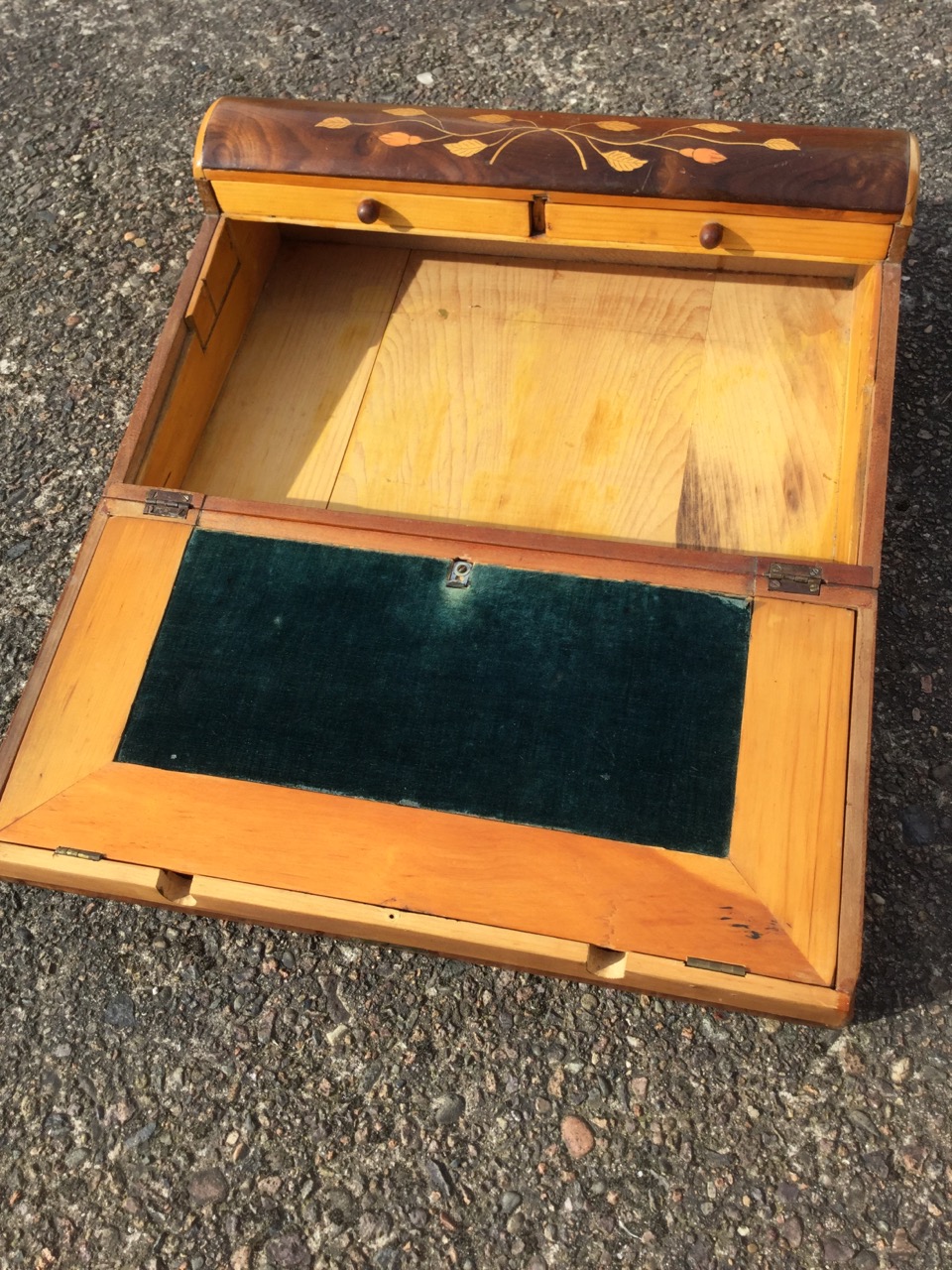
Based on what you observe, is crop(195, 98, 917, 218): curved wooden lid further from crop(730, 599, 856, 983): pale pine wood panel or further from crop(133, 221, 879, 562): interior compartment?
crop(730, 599, 856, 983): pale pine wood panel

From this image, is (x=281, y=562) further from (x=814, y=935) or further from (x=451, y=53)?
(x=451, y=53)

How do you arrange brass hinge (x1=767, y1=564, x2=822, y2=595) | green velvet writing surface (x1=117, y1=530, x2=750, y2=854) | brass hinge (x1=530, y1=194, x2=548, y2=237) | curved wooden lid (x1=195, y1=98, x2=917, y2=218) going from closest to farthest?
green velvet writing surface (x1=117, y1=530, x2=750, y2=854) < brass hinge (x1=767, y1=564, x2=822, y2=595) < curved wooden lid (x1=195, y1=98, x2=917, y2=218) < brass hinge (x1=530, y1=194, x2=548, y2=237)

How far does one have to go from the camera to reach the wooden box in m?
1.52

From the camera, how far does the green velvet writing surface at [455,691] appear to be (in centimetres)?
156

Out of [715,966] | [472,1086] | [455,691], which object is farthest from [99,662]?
[715,966]

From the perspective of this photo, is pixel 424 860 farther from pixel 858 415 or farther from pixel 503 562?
pixel 858 415

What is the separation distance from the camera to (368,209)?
204 cm

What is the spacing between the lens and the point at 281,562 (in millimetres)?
1778

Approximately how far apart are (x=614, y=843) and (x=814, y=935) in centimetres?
30

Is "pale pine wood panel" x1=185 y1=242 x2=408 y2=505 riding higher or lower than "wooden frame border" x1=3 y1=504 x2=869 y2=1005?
higher

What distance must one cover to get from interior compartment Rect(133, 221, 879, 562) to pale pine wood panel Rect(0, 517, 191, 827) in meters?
0.16

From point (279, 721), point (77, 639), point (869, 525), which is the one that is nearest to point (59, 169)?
point (77, 639)

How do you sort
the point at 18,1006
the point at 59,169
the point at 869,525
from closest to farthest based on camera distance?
the point at 869,525, the point at 18,1006, the point at 59,169

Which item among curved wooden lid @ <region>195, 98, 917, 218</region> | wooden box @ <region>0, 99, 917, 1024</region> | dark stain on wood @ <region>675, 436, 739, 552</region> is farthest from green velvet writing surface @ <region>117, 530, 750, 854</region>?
curved wooden lid @ <region>195, 98, 917, 218</region>
